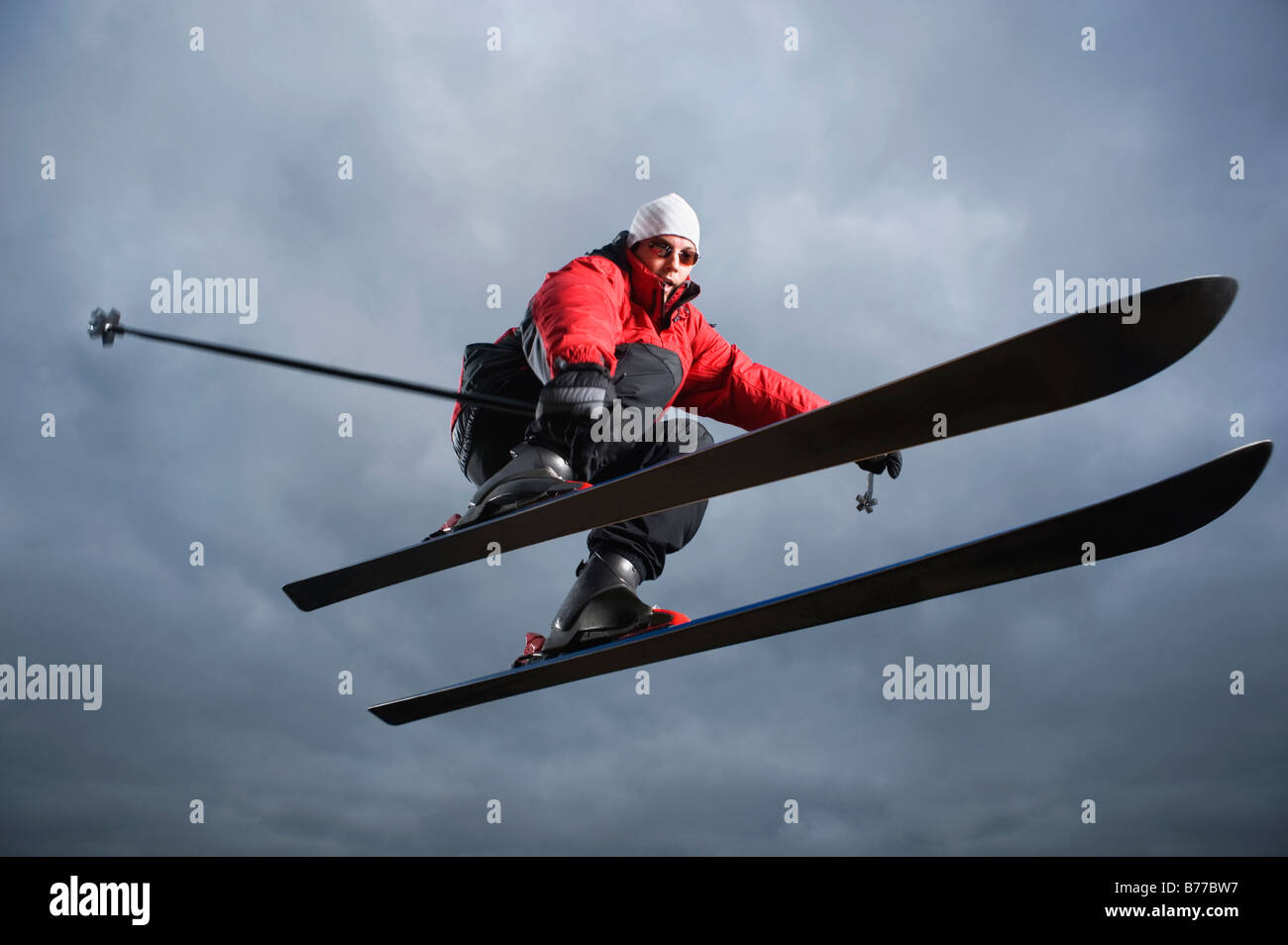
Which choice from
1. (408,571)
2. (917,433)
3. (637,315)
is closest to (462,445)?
(408,571)

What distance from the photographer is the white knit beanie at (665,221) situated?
4148 millimetres

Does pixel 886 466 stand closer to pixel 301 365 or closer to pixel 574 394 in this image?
pixel 574 394

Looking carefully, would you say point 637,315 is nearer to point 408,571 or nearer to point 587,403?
point 587,403

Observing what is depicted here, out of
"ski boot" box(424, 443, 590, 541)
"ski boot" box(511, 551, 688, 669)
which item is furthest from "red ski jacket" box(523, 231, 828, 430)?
"ski boot" box(511, 551, 688, 669)

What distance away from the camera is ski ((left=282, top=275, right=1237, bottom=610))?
2.76 metres

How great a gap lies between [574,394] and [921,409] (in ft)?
3.96

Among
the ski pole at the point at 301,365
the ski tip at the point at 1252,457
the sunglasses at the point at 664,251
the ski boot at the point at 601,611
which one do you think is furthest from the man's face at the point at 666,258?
the ski tip at the point at 1252,457

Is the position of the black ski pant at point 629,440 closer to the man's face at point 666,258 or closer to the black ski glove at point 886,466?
the man's face at point 666,258

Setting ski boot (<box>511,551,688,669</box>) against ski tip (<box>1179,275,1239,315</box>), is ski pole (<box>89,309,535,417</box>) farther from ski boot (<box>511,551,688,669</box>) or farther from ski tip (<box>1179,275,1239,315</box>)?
ski tip (<box>1179,275,1239,315</box>)

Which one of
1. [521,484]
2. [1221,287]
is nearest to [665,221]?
→ [521,484]

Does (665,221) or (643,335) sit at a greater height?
(665,221)

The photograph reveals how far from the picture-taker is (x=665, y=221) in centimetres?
415

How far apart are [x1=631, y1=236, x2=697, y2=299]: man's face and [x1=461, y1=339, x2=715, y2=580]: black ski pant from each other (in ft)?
1.05

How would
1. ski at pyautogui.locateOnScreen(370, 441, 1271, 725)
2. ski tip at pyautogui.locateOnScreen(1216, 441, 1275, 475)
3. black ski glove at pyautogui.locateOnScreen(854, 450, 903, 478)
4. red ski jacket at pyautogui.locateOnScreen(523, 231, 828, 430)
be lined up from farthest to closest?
black ski glove at pyautogui.locateOnScreen(854, 450, 903, 478)
red ski jacket at pyautogui.locateOnScreen(523, 231, 828, 430)
ski at pyautogui.locateOnScreen(370, 441, 1271, 725)
ski tip at pyautogui.locateOnScreen(1216, 441, 1275, 475)
